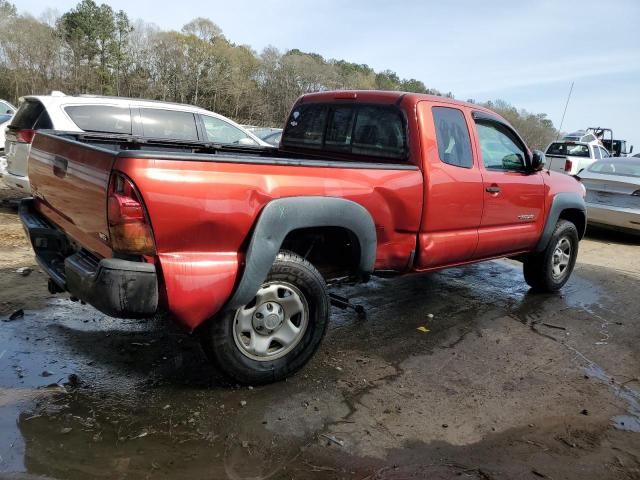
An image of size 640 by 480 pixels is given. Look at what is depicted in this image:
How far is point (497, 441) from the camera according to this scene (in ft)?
9.71

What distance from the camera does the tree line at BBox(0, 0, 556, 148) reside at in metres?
40.2

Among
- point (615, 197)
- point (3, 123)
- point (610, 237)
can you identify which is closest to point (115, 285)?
point (615, 197)

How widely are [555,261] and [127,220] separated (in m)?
4.81

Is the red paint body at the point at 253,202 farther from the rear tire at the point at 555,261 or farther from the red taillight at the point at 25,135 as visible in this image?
the red taillight at the point at 25,135

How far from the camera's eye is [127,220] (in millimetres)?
2693

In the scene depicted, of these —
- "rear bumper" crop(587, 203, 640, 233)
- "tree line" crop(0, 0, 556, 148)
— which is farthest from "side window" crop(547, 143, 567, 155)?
"tree line" crop(0, 0, 556, 148)

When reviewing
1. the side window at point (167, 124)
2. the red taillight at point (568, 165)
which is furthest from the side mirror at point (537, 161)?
the red taillight at point (568, 165)

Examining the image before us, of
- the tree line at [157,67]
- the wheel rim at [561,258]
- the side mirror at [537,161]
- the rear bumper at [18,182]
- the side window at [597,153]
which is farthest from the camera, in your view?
the tree line at [157,67]

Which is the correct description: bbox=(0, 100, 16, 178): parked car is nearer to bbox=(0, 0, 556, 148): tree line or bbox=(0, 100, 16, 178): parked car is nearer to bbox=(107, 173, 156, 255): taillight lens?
bbox=(107, 173, 156, 255): taillight lens

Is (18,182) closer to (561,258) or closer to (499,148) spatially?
(499,148)

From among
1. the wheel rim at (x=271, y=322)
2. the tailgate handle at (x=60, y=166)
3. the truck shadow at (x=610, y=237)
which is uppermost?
the tailgate handle at (x=60, y=166)

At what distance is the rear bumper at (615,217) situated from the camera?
8.86 m

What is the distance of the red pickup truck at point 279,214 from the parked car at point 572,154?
11.7 m

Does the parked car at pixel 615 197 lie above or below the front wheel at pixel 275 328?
above
